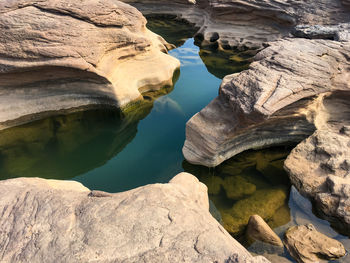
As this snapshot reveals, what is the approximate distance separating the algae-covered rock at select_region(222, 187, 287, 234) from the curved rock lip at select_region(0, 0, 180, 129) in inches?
135

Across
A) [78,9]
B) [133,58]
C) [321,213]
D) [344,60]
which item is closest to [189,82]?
[133,58]

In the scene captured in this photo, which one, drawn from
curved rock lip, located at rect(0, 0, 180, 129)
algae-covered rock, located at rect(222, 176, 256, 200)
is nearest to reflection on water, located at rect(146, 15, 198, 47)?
curved rock lip, located at rect(0, 0, 180, 129)

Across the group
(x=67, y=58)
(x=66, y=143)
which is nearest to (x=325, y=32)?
(x=67, y=58)

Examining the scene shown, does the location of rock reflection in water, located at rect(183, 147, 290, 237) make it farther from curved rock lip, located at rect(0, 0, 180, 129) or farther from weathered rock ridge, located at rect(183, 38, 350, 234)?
curved rock lip, located at rect(0, 0, 180, 129)

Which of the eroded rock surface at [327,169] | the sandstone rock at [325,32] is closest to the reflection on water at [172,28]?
the sandstone rock at [325,32]

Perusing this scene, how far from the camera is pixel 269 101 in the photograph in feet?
12.8

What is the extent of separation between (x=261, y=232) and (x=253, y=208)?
1.99 ft

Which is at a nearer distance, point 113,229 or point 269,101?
point 113,229

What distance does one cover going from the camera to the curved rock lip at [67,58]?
505cm

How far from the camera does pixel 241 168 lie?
4.82 metres

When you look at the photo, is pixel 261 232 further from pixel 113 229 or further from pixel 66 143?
pixel 66 143

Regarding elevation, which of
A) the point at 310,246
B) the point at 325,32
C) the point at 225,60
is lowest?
the point at 225,60

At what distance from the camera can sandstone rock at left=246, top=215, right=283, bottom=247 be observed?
3.43 m

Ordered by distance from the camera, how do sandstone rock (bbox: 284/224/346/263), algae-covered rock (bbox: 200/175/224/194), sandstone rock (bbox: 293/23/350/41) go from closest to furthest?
1. sandstone rock (bbox: 284/224/346/263)
2. algae-covered rock (bbox: 200/175/224/194)
3. sandstone rock (bbox: 293/23/350/41)
